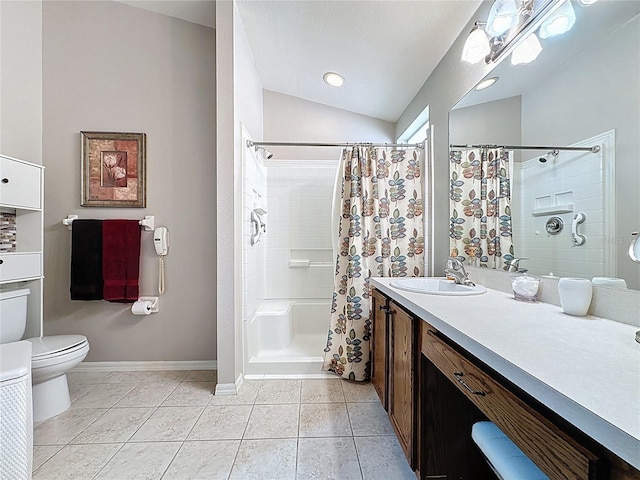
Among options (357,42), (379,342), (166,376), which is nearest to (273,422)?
(379,342)

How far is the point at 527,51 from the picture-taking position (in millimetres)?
1350

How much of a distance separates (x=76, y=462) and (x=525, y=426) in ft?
6.20

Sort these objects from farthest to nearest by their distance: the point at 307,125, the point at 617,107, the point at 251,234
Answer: the point at 307,125, the point at 251,234, the point at 617,107

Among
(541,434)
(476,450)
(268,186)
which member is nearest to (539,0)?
(541,434)

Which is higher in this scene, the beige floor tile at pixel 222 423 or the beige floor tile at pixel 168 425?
the beige floor tile at pixel 222 423

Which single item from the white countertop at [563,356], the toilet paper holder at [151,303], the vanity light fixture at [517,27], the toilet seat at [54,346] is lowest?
the toilet seat at [54,346]

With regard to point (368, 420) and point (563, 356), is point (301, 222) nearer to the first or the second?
point (368, 420)

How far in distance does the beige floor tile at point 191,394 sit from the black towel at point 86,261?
959 millimetres

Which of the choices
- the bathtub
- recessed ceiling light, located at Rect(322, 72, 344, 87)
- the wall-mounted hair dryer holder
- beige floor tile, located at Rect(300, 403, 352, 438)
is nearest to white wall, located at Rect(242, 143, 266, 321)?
the wall-mounted hair dryer holder

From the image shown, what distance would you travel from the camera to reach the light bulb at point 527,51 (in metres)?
1.30

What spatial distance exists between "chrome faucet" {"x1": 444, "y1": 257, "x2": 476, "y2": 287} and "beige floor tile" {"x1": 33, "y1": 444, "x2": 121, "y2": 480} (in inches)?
79.0

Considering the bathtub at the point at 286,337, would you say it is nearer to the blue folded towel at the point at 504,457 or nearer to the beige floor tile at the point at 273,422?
the beige floor tile at the point at 273,422

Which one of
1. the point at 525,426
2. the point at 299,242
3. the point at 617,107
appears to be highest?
the point at 617,107

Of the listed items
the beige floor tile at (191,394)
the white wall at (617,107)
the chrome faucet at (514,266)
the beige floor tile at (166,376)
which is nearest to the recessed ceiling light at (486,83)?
the white wall at (617,107)
